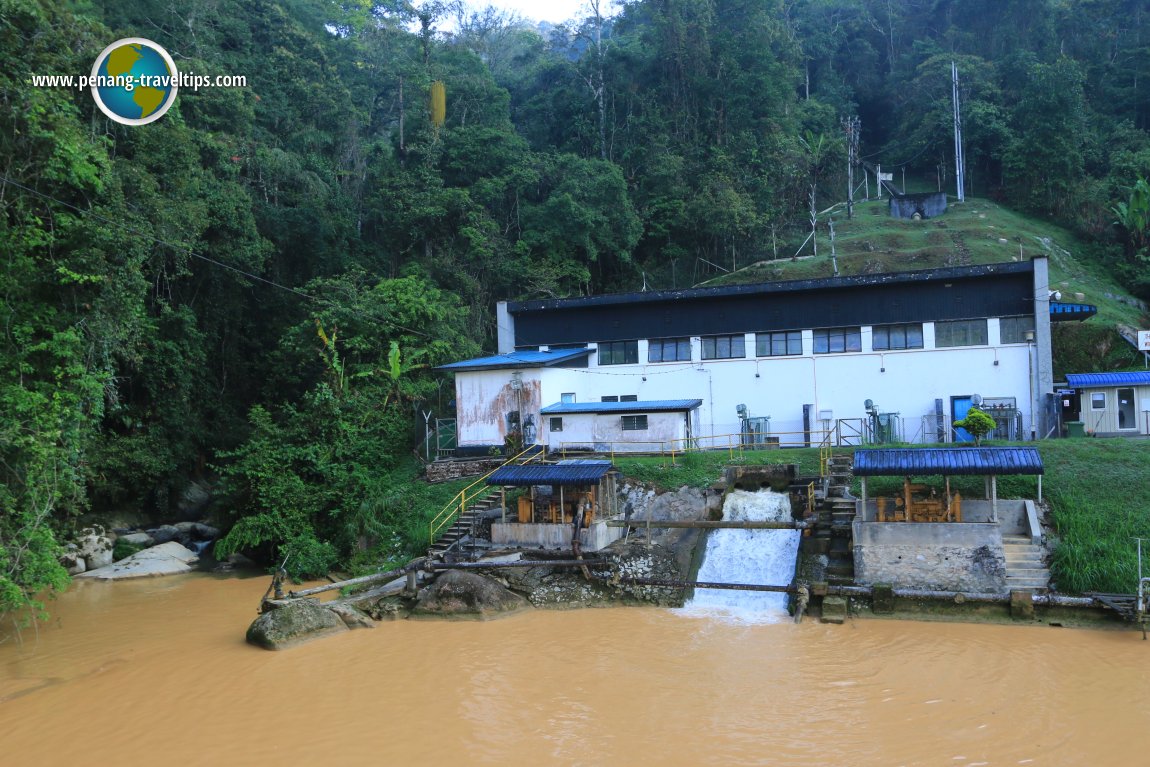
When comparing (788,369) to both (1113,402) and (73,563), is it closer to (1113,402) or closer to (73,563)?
(1113,402)

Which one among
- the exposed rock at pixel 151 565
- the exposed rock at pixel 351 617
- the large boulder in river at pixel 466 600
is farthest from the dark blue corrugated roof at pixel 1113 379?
the exposed rock at pixel 151 565

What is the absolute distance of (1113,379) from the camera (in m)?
26.1

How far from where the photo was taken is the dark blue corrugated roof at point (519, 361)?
96.7 ft

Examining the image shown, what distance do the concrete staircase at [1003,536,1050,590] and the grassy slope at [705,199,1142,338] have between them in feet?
85.8

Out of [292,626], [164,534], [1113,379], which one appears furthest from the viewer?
[164,534]

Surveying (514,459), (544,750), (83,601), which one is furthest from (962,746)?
(83,601)

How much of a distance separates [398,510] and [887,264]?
34.5m

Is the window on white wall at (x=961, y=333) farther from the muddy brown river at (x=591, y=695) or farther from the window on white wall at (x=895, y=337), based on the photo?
the muddy brown river at (x=591, y=695)

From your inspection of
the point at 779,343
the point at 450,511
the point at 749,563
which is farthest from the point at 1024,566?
the point at 450,511

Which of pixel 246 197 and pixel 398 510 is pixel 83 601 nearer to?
pixel 398 510

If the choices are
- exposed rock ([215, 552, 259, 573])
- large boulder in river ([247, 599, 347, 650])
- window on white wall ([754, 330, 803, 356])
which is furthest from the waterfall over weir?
exposed rock ([215, 552, 259, 573])

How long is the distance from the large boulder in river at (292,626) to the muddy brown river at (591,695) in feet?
1.25

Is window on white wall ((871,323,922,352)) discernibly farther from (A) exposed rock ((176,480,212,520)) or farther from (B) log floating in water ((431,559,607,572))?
(A) exposed rock ((176,480,212,520))

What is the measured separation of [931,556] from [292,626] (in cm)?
1484
